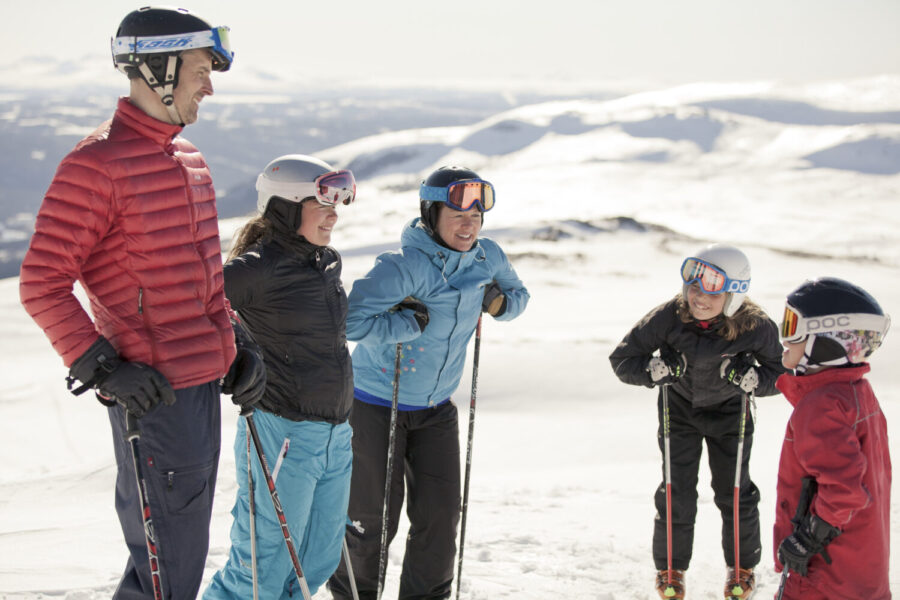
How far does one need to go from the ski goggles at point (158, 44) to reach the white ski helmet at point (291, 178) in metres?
0.70

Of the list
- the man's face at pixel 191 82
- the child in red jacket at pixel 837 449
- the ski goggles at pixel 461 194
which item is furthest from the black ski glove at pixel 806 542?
the man's face at pixel 191 82

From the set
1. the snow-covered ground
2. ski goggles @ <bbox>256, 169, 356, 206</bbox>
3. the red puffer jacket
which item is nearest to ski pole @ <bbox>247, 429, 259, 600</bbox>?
the red puffer jacket

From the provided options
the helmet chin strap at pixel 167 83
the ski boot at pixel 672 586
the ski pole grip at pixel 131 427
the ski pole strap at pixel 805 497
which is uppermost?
the helmet chin strap at pixel 167 83

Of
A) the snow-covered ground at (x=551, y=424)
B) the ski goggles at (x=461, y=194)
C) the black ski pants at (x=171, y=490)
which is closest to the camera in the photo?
the black ski pants at (x=171, y=490)

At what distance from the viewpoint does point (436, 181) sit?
145 inches

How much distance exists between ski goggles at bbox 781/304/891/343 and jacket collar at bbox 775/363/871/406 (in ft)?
0.46

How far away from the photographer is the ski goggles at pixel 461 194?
3650 mm

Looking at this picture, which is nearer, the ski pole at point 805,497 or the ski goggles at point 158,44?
the ski goggles at point 158,44

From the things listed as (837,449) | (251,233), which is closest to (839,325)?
(837,449)

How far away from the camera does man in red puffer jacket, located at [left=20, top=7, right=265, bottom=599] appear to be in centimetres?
221

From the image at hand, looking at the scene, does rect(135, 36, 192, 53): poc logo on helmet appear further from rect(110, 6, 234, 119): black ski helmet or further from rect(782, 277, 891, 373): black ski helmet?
rect(782, 277, 891, 373): black ski helmet

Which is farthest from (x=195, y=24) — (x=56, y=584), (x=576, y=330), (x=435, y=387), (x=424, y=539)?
(x=576, y=330)

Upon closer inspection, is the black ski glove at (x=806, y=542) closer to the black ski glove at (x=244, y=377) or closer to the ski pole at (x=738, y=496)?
the ski pole at (x=738, y=496)

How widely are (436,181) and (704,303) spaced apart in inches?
57.0
